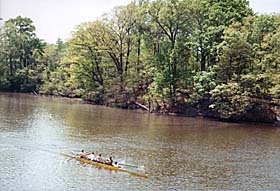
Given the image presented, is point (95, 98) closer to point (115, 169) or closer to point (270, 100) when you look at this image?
point (270, 100)

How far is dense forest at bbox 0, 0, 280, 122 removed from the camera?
45.0m

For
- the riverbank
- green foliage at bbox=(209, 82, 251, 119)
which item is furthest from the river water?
the riverbank

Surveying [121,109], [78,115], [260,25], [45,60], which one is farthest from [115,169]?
[45,60]

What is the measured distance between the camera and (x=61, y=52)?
89.0 meters

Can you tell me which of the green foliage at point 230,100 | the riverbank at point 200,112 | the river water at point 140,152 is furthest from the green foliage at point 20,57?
the green foliage at point 230,100

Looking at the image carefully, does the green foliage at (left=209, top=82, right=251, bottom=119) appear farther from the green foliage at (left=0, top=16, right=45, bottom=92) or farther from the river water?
the green foliage at (left=0, top=16, right=45, bottom=92)

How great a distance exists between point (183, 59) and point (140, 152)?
27.1 metres

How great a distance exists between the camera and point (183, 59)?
174 feet

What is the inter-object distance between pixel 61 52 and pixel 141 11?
38.0m

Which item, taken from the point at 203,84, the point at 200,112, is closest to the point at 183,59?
the point at 203,84

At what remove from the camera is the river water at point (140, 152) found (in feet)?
70.1

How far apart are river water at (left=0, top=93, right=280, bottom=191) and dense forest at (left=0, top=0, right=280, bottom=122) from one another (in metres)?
4.38

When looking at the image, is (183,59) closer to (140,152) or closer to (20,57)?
(140,152)

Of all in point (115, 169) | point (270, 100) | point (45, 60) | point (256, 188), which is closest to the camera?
point (256, 188)
